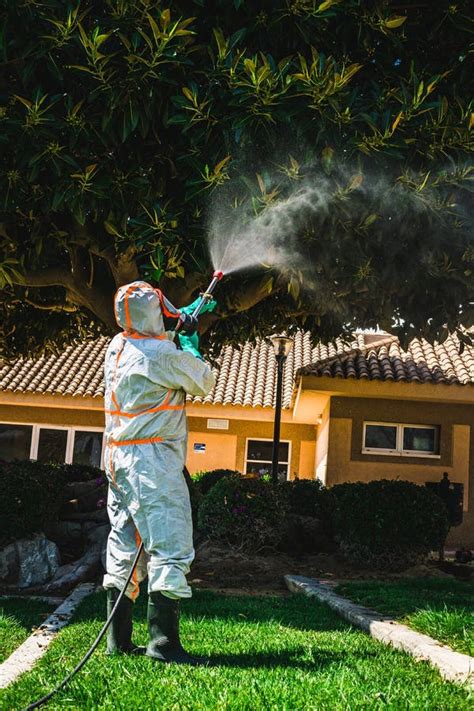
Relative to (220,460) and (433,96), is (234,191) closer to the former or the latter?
(433,96)

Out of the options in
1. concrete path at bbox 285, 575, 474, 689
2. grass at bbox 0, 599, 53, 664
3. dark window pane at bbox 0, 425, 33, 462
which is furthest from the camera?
dark window pane at bbox 0, 425, 33, 462

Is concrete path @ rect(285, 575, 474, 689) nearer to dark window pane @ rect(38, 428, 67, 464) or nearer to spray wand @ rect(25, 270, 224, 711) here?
spray wand @ rect(25, 270, 224, 711)

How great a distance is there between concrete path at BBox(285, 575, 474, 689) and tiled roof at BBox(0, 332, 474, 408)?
9210 mm

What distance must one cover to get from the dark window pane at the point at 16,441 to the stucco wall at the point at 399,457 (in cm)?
974

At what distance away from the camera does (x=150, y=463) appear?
15.4 ft

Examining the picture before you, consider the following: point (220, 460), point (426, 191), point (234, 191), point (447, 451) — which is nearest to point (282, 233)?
point (234, 191)

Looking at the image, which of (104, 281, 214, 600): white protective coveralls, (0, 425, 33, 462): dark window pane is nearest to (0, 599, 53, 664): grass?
(104, 281, 214, 600): white protective coveralls

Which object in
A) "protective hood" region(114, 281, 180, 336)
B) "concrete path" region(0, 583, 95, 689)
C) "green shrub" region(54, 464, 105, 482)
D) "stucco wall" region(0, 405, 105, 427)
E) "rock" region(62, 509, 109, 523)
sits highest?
"stucco wall" region(0, 405, 105, 427)

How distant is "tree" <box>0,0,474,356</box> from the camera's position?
6664 mm

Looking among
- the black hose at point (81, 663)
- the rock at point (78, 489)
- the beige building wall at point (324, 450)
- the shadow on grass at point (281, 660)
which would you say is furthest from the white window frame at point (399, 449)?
the black hose at point (81, 663)

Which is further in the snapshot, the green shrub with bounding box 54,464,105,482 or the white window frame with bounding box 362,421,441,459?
the white window frame with bounding box 362,421,441,459

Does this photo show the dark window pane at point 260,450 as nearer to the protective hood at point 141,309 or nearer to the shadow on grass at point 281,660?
the shadow on grass at point 281,660

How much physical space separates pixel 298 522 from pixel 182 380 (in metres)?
7.79

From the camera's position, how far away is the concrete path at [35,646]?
452 cm
